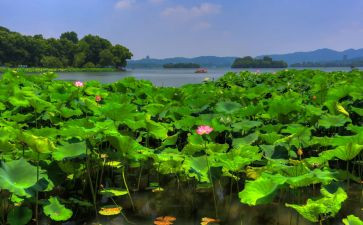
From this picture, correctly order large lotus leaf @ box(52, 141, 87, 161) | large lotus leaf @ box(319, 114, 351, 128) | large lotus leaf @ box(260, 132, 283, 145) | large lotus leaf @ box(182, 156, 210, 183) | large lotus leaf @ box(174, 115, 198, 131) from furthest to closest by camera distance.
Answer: large lotus leaf @ box(174, 115, 198, 131) < large lotus leaf @ box(319, 114, 351, 128) < large lotus leaf @ box(260, 132, 283, 145) < large lotus leaf @ box(182, 156, 210, 183) < large lotus leaf @ box(52, 141, 87, 161)

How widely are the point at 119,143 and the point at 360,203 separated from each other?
1.64 meters

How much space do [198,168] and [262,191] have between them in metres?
0.54

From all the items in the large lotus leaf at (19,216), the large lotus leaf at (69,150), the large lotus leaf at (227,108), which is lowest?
the large lotus leaf at (19,216)

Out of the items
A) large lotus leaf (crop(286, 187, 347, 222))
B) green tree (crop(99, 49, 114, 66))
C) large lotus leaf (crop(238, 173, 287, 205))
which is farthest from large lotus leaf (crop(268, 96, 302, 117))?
green tree (crop(99, 49, 114, 66))

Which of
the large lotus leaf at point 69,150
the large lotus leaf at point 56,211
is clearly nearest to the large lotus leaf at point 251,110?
the large lotus leaf at point 69,150

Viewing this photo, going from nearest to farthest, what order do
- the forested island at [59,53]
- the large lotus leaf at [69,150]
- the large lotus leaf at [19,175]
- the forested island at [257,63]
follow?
the large lotus leaf at [19,175]
the large lotus leaf at [69,150]
the forested island at [59,53]
the forested island at [257,63]

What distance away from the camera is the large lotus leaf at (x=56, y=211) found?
222cm

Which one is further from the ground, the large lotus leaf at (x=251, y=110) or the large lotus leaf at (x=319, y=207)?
the large lotus leaf at (x=251, y=110)

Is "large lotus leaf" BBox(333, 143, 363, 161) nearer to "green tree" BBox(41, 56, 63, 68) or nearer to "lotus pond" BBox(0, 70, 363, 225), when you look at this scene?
"lotus pond" BBox(0, 70, 363, 225)

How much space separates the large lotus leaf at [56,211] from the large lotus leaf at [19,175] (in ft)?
0.77

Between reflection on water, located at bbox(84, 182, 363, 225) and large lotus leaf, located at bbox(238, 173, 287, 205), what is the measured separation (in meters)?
0.43

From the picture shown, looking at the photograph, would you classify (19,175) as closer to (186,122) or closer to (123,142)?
(123,142)

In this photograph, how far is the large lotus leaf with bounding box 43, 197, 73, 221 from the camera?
2221 mm

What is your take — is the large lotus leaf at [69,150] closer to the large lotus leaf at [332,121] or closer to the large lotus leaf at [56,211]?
the large lotus leaf at [56,211]
